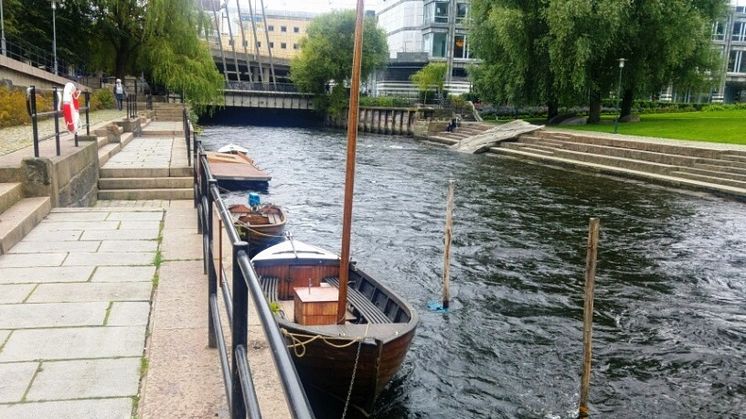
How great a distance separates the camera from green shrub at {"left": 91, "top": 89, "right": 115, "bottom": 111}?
33625 millimetres

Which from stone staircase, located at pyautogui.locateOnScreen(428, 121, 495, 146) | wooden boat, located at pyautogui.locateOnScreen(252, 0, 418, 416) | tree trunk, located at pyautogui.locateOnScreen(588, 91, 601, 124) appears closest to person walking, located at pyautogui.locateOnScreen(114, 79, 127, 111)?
stone staircase, located at pyautogui.locateOnScreen(428, 121, 495, 146)

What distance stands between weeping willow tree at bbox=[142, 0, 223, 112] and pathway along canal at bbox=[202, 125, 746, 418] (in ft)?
56.0

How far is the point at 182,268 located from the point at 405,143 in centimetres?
3980

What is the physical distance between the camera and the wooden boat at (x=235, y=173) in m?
21.2

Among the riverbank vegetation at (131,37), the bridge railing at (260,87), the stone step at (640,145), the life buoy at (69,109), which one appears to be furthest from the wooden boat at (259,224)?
the bridge railing at (260,87)

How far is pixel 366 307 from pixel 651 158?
23399 mm

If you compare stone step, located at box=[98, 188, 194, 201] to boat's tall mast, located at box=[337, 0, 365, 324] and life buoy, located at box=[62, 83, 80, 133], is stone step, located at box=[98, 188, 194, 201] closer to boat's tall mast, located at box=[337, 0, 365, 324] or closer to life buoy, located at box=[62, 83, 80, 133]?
life buoy, located at box=[62, 83, 80, 133]

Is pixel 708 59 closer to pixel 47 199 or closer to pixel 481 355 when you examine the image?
pixel 481 355

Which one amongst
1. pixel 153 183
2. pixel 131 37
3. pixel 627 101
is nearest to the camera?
pixel 153 183

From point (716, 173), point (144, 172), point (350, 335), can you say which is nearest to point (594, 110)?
point (716, 173)

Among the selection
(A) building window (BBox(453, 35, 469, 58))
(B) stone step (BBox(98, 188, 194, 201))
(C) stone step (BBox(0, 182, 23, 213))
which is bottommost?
(B) stone step (BBox(98, 188, 194, 201))

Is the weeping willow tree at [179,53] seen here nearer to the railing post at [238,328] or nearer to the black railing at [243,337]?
the black railing at [243,337]

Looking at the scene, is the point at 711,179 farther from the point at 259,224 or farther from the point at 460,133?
the point at 460,133

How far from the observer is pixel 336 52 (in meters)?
61.1
